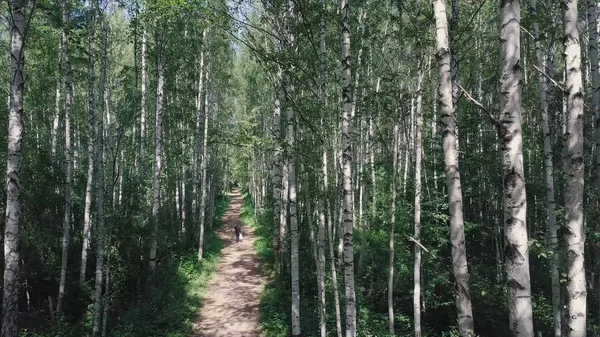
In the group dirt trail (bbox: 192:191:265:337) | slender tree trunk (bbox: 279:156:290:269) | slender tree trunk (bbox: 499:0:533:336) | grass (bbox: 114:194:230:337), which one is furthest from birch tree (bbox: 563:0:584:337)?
grass (bbox: 114:194:230:337)

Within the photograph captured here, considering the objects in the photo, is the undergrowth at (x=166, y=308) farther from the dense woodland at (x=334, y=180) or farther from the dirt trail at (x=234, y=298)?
the dirt trail at (x=234, y=298)

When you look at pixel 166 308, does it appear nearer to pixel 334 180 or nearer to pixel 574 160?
pixel 334 180

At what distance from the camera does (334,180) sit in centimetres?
938

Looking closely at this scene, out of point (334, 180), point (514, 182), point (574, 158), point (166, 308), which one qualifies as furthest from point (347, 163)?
point (166, 308)

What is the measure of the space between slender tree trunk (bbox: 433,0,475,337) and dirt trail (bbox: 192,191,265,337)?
8.64 m

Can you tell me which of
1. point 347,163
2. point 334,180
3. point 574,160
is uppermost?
point 347,163

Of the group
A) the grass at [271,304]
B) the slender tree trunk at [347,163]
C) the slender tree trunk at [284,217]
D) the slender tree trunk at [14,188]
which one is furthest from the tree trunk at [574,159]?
the slender tree trunk at [284,217]

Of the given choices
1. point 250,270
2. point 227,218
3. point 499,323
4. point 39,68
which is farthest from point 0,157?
point 227,218

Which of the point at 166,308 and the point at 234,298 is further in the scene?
the point at 234,298

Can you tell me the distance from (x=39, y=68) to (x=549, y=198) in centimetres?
2225

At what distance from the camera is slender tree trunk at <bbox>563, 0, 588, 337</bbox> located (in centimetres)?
374

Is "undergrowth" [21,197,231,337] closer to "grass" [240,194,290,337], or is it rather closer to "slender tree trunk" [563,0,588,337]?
"grass" [240,194,290,337]

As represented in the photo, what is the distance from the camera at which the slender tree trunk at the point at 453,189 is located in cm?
330

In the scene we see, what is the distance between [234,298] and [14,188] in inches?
367
